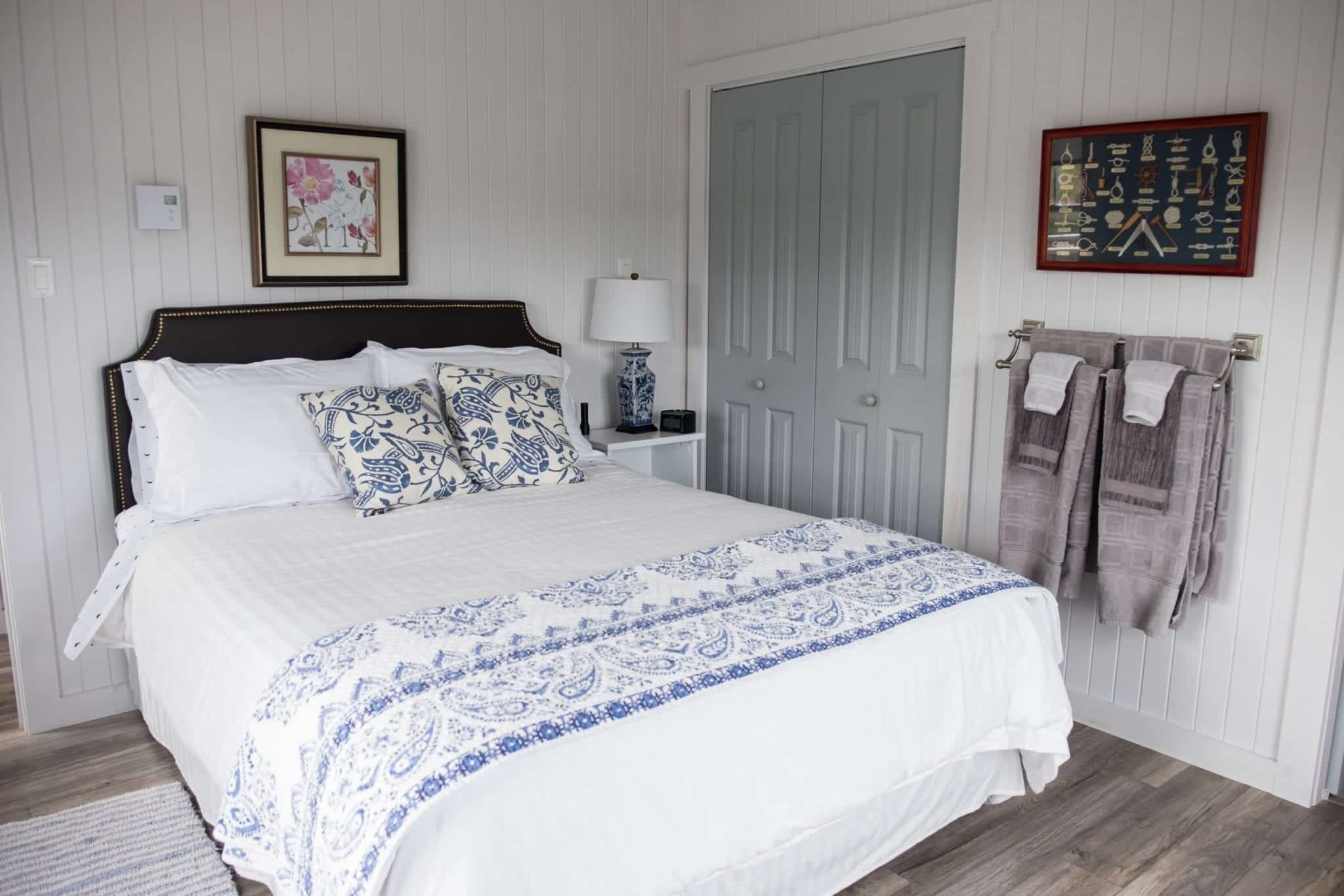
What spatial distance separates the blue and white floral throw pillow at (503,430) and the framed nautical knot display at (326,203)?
1.63 feet

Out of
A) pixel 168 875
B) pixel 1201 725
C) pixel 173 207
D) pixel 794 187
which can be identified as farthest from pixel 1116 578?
pixel 173 207

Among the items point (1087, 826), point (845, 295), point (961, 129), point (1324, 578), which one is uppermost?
point (961, 129)

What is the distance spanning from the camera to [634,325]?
3.92 metres

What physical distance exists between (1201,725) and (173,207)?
11.0 ft

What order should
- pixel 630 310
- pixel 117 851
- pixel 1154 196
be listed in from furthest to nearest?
pixel 630 310 → pixel 1154 196 → pixel 117 851

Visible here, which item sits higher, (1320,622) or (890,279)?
(890,279)

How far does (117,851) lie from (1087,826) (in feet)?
7.74

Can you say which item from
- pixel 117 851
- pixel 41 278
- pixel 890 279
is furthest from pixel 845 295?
pixel 117 851

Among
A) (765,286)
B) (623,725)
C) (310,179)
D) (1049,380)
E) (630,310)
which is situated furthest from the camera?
(765,286)

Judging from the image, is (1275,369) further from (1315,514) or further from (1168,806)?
(1168,806)

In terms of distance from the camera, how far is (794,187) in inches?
153

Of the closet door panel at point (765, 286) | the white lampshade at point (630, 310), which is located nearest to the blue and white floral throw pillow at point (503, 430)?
the white lampshade at point (630, 310)

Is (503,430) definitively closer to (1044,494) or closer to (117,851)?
(117,851)

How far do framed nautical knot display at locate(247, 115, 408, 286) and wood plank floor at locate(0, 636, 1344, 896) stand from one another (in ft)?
4.98
